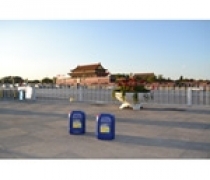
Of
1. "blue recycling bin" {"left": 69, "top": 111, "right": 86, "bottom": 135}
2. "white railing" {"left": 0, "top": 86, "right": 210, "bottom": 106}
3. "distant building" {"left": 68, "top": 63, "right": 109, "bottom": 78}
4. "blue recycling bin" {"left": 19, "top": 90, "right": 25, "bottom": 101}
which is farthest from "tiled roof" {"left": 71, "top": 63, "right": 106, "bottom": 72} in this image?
"blue recycling bin" {"left": 69, "top": 111, "right": 86, "bottom": 135}

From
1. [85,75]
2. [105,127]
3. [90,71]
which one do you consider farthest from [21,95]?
[85,75]

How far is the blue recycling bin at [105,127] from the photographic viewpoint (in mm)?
4641

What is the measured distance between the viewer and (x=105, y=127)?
4.64 m

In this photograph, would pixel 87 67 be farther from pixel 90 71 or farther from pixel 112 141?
pixel 112 141

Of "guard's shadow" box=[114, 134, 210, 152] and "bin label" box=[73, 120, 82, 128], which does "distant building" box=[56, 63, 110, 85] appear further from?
"guard's shadow" box=[114, 134, 210, 152]

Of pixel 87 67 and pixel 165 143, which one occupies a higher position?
pixel 87 67

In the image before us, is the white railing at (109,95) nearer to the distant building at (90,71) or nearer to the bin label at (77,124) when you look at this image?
the bin label at (77,124)

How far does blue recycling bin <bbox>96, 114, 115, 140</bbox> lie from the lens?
464 centimetres

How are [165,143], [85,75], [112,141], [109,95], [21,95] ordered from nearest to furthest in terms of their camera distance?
[165,143], [112,141], [21,95], [109,95], [85,75]

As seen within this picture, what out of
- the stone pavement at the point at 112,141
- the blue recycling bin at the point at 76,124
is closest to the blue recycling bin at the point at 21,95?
the stone pavement at the point at 112,141

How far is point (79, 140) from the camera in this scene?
4.61 m
